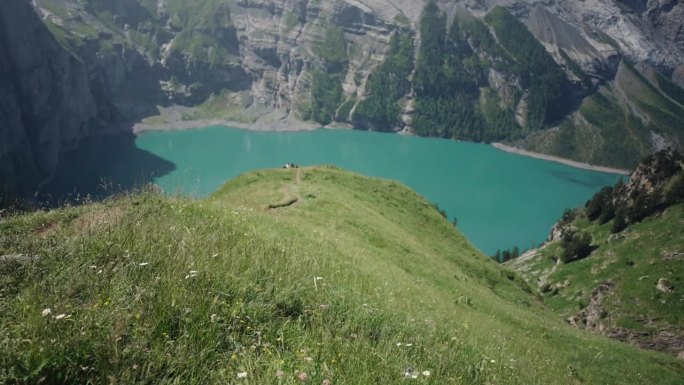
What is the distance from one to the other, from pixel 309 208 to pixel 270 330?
22.1m

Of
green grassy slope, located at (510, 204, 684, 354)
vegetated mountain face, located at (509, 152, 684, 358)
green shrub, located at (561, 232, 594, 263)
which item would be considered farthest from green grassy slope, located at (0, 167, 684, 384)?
green shrub, located at (561, 232, 594, 263)

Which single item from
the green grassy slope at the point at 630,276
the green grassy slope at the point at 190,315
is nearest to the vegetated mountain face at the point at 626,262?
the green grassy slope at the point at 630,276

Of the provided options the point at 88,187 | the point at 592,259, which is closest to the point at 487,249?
the point at 592,259

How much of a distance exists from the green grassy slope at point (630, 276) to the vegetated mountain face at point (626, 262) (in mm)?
150

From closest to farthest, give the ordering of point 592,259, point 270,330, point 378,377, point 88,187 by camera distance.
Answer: point 378,377, point 270,330, point 592,259, point 88,187

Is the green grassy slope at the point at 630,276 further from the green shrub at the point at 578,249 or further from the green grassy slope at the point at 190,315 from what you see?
the green grassy slope at the point at 190,315

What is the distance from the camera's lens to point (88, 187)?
19150 cm

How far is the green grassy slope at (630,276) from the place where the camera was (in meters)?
74.3

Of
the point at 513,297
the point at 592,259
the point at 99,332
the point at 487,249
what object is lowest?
the point at 487,249

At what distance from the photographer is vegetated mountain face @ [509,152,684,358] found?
75312 mm

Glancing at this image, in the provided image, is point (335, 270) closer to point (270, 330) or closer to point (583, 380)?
point (270, 330)

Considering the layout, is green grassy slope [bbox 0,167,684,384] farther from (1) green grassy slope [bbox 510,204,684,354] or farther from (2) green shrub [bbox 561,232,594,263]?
(2) green shrub [bbox 561,232,594,263]

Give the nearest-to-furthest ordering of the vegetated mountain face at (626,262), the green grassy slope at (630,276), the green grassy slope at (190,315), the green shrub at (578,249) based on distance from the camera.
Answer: the green grassy slope at (190,315), the green grassy slope at (630,276), the vegetated mountain face at (626,262), the green shrub at (578,249)

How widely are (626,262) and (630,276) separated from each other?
1378cm
